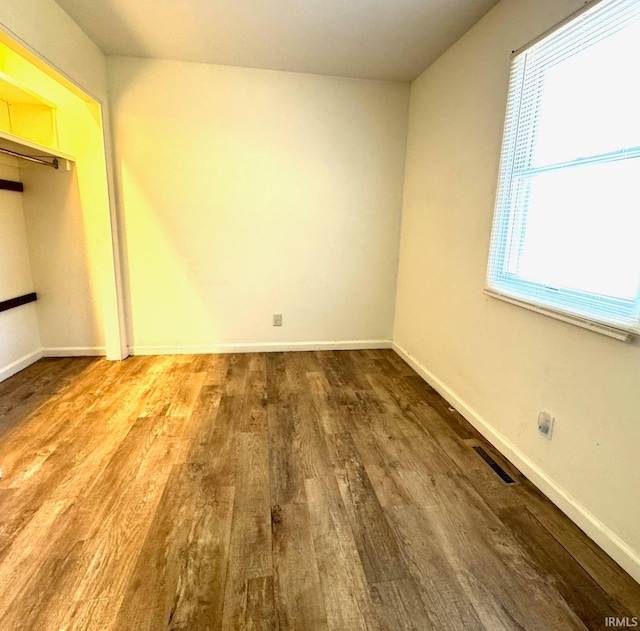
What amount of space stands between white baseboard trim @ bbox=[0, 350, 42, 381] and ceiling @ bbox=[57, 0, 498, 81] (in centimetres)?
245

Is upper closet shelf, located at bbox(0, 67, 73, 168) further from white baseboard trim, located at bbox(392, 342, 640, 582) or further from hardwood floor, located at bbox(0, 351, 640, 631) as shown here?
white baseboard trim, located at bbox(392, 342, 640, 582)

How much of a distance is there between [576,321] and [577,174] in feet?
2.07

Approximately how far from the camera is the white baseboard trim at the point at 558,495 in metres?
1.33

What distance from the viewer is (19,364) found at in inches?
114

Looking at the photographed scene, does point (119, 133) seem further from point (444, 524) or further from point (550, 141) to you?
point (444, 524)

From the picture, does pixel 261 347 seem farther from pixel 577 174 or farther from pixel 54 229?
pixel 577 174

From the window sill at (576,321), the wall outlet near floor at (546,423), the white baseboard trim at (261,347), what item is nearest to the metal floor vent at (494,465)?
the wall outlet near floor at (546,423)

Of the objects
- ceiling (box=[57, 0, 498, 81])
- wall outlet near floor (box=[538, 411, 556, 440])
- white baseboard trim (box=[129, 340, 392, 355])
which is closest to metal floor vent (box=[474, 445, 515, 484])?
wall outlet near floor (box=[538, 411, 556, 440])

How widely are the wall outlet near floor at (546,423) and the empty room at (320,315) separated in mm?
34

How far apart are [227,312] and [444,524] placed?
8.22ft

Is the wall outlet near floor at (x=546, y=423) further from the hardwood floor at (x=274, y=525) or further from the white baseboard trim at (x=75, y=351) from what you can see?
the white baseboard trim at (x=75, y=351)

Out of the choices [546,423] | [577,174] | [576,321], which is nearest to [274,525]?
[546,423]

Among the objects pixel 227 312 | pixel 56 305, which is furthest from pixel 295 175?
pixel 56 305

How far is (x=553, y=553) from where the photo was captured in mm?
1392
